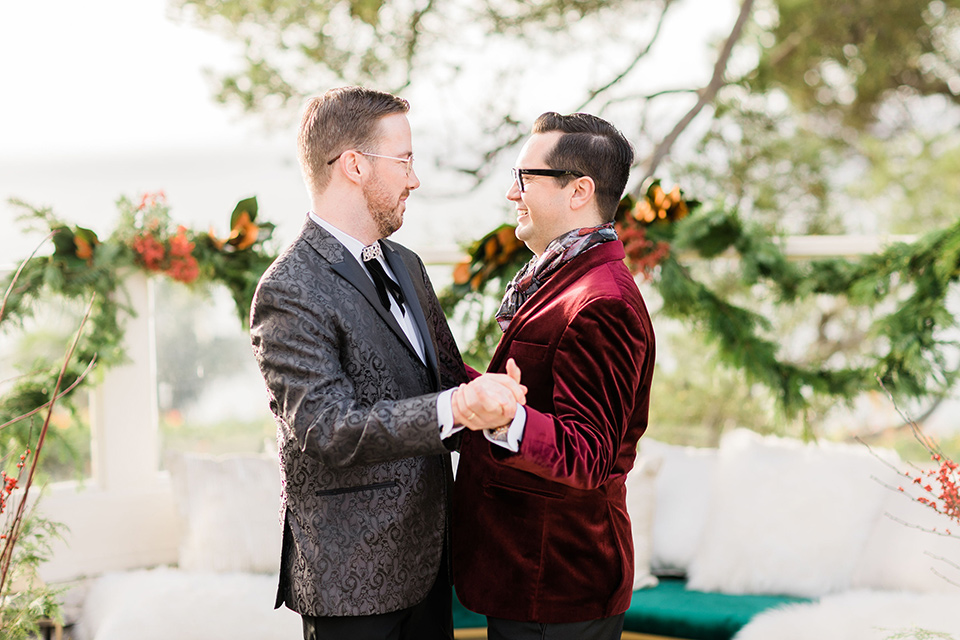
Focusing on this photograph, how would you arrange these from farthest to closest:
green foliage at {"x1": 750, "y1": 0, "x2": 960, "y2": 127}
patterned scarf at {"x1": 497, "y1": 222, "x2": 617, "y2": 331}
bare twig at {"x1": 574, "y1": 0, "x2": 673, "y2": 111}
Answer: green foliage at {"x1": 750, "y1": 0, "x2": 960, "y2": 127} < bare twig at {"x1": 574, "y1": 0, "x2": 673, "y2": 111} < patterned scarf at {"x1": 497, "y1": 222, "x2": 617, "y2": 331}

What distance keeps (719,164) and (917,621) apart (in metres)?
4.17

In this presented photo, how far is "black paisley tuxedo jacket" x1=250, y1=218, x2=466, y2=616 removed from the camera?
145cm

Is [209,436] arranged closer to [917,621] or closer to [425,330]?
[425,330]

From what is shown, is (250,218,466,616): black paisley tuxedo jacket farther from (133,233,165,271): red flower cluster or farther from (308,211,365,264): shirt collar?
(133,233,165,271): red flower cluster

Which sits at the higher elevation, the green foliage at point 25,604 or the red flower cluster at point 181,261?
the red flower cluster at point 181,261

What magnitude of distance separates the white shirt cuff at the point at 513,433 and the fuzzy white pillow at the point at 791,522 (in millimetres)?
1868

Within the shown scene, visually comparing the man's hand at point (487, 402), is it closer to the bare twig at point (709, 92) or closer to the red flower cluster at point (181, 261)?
the red flower cluster at point (181, 261)

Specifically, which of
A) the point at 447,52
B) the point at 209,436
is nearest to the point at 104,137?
the point at 447,52

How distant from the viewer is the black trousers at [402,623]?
1.61 metres

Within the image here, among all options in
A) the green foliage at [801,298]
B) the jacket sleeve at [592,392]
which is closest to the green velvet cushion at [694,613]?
the green foliage at [801,298]

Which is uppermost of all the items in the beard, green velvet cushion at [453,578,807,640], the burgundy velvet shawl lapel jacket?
the beard

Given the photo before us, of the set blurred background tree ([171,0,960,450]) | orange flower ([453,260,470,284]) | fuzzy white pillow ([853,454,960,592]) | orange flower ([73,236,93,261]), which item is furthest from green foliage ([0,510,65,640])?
blurred background tree ([171,0,960,450])

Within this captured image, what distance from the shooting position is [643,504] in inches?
121

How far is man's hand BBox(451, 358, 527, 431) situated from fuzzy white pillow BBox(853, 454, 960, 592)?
1.90 metres
